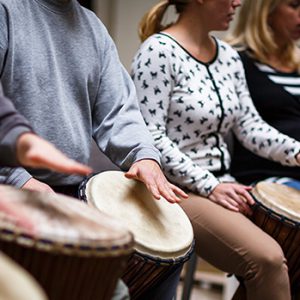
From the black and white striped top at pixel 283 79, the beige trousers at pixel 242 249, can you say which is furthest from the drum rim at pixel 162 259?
the black and white striped top at pixel 283 79

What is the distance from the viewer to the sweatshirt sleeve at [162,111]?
1.67m

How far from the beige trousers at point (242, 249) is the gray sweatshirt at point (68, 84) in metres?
0.29

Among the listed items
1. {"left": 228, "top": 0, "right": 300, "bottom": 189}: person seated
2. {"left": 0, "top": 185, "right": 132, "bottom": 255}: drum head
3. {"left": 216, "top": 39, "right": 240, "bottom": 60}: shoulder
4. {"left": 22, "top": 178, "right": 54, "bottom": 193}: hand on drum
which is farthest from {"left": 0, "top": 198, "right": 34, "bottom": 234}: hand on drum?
{"left": 228, "top": 0, "right": 300, "bottom": 189}: person seated

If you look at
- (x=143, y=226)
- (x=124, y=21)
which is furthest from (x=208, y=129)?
(x=124, y=21)

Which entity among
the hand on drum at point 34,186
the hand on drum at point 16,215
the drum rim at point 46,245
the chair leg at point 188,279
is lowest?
the chair leg at point 188,279

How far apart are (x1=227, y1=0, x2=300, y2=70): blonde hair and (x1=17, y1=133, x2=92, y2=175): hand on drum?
1415mm

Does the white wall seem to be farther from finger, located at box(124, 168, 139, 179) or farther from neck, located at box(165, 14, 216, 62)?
finger, located at box(124, 168, 139, 179)

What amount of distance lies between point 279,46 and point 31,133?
1521 mm

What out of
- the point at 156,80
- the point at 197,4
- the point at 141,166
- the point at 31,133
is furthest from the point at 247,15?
the point at 31,133

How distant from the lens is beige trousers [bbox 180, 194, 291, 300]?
1561 mm

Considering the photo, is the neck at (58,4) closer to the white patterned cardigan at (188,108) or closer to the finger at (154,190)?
the white patterned cardigan at (188,108)

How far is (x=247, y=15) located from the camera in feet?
7.16

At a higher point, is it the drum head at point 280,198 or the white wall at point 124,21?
the drum head at point 280,198

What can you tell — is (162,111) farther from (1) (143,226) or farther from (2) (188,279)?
(2) (188,279)
